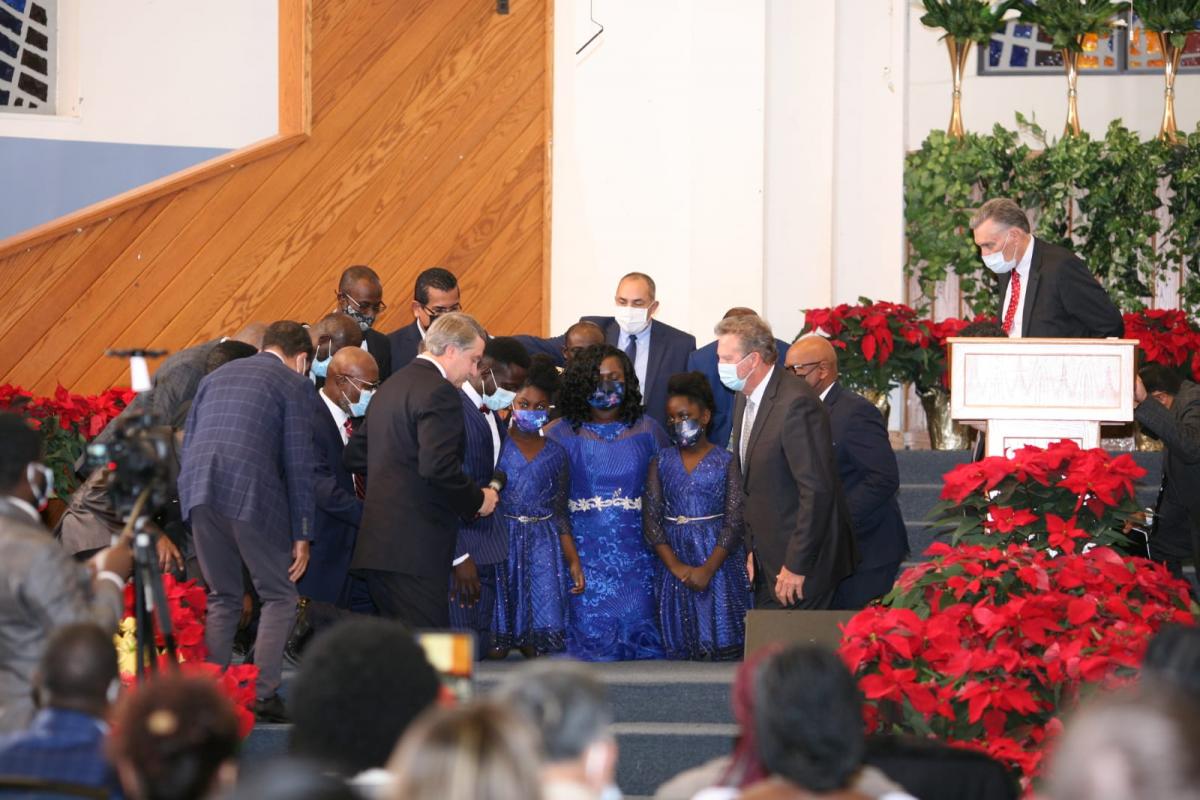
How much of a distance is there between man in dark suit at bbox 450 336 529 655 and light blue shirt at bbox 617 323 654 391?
1185 mm

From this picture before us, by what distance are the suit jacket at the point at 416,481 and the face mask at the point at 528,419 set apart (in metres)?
0.55

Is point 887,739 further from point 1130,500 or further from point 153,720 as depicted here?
point 1130,500

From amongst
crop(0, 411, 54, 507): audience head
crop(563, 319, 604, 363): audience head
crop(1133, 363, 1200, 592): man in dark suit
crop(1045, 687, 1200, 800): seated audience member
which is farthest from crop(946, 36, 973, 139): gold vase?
crop(1045, 687, 1200, 800): seated audience member

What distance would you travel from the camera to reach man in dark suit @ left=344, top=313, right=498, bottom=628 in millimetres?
6547

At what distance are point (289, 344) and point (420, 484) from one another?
2.52 feet

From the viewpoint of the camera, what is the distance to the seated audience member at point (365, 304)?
833 cm

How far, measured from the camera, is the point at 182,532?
7.20m

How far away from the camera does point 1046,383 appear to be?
628 cm

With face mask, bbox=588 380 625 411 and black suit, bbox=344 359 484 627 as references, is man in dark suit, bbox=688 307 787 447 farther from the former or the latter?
black suit, bbox=344 359 484 627

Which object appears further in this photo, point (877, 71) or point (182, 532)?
point (877, 71)

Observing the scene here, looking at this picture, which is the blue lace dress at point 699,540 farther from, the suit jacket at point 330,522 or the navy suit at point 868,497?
the suit jacket at point 330,522

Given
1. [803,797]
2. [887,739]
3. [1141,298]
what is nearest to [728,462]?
[887,739]

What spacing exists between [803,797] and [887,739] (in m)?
0.75

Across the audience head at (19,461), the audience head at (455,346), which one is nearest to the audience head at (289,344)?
the audience head at (455,346)
